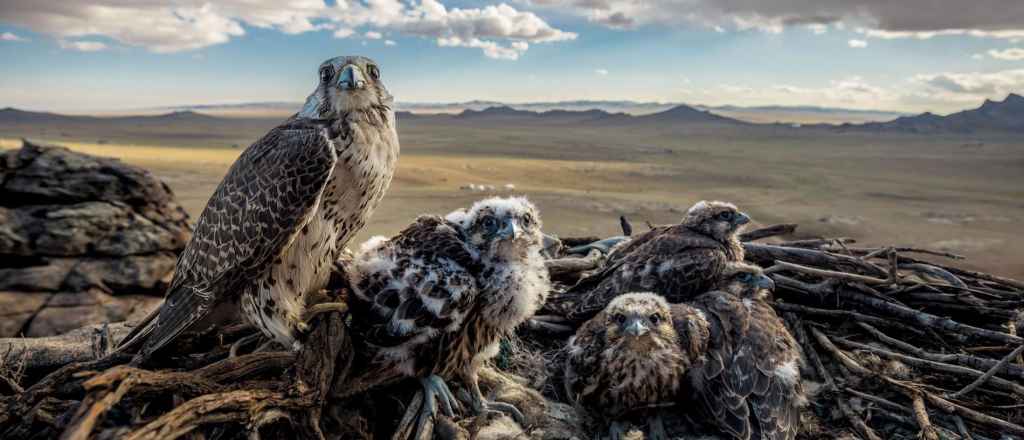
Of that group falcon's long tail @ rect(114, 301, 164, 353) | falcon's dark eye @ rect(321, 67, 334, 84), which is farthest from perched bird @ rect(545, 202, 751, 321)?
falcon's long tail @ rect(114, 301, 164, 353)

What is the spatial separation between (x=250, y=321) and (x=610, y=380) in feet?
7.02

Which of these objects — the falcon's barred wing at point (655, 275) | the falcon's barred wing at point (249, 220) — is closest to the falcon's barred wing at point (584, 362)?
the falcon's barred wing at point (655, 275)

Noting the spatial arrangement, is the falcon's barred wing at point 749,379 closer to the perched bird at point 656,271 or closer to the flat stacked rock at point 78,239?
the perched bird at point 656,271

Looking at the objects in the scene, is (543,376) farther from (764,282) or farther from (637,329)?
(764,282)

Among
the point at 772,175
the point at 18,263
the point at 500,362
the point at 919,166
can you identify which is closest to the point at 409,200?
the point at 18,263

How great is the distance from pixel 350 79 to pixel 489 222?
108 centimetres

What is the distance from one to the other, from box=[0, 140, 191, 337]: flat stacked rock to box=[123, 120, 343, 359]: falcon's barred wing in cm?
675

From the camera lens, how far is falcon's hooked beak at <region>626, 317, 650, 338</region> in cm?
312

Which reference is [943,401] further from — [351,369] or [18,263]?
[18,263]

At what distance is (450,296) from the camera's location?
2840 millimetres

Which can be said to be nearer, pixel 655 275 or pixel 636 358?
pixel 636 358

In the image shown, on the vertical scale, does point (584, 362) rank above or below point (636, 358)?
below

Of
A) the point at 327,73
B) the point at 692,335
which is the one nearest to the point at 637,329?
the point at 692,335

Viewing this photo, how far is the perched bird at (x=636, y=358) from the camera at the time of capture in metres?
3.24
